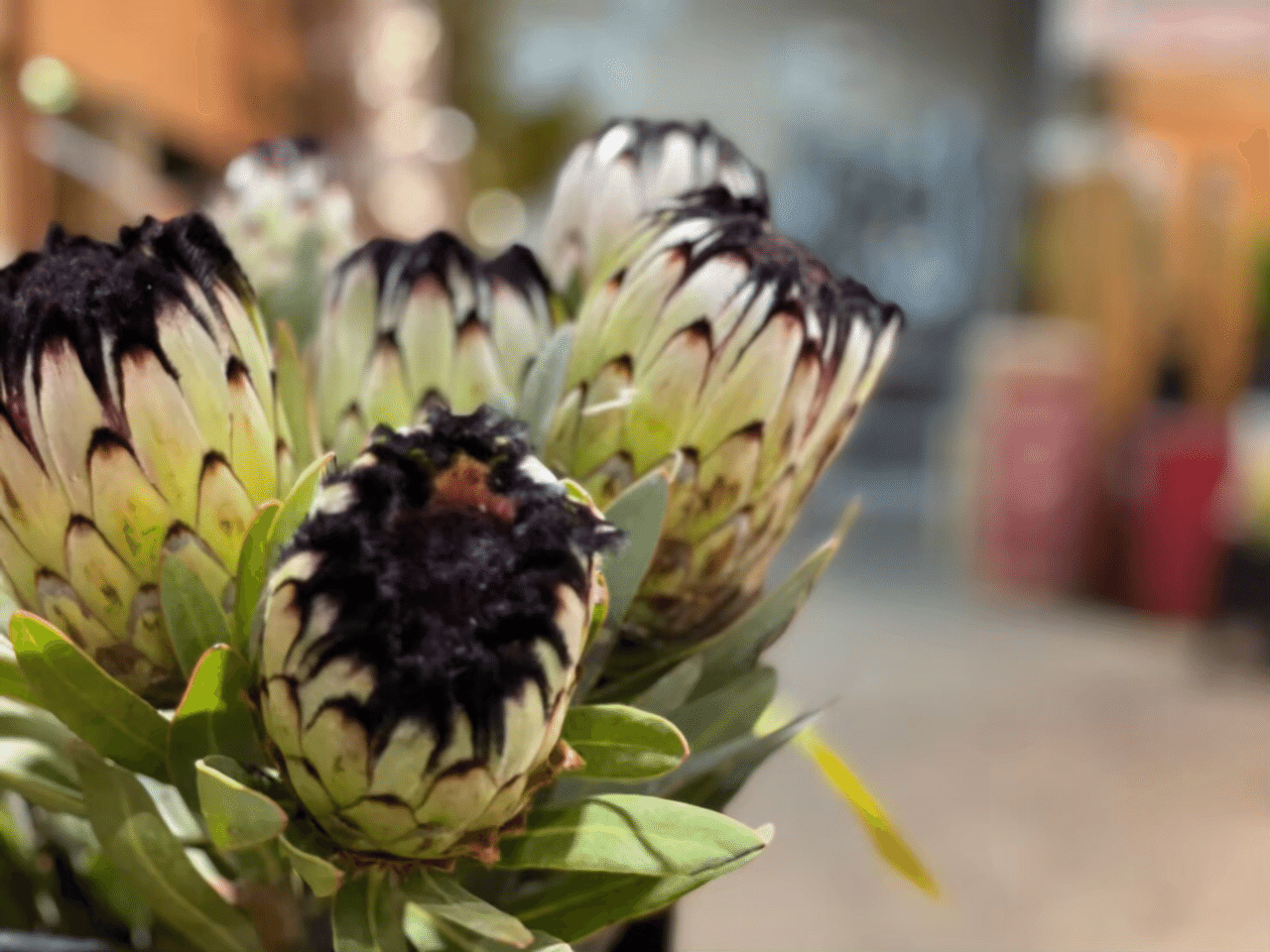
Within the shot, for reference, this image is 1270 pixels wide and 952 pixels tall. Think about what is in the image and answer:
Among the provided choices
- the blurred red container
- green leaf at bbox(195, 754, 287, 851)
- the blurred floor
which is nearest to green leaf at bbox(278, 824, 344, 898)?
green leaf at bbox(195, 754, 287, 851)

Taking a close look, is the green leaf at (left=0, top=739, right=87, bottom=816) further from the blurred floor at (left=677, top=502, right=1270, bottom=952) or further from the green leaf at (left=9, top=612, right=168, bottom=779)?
the blurred floor at (left=677, top=502, right=1270, bottom=952)

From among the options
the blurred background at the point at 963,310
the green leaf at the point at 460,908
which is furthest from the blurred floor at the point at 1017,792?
the green leaf at the point at 460,908

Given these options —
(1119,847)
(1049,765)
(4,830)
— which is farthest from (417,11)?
(4,830)

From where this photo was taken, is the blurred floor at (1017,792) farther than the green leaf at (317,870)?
Yes

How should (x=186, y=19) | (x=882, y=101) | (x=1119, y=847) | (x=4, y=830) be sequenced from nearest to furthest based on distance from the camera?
(x=4, y=830) < (x=1119, y=847) < (x=186, y=19) < (x=882, y=101)

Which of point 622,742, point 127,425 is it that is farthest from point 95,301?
point 622,742

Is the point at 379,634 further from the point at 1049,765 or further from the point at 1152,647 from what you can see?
the point at 1152,647

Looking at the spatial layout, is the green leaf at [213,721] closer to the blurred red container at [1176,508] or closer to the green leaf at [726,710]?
the green leaf at [726,710]
